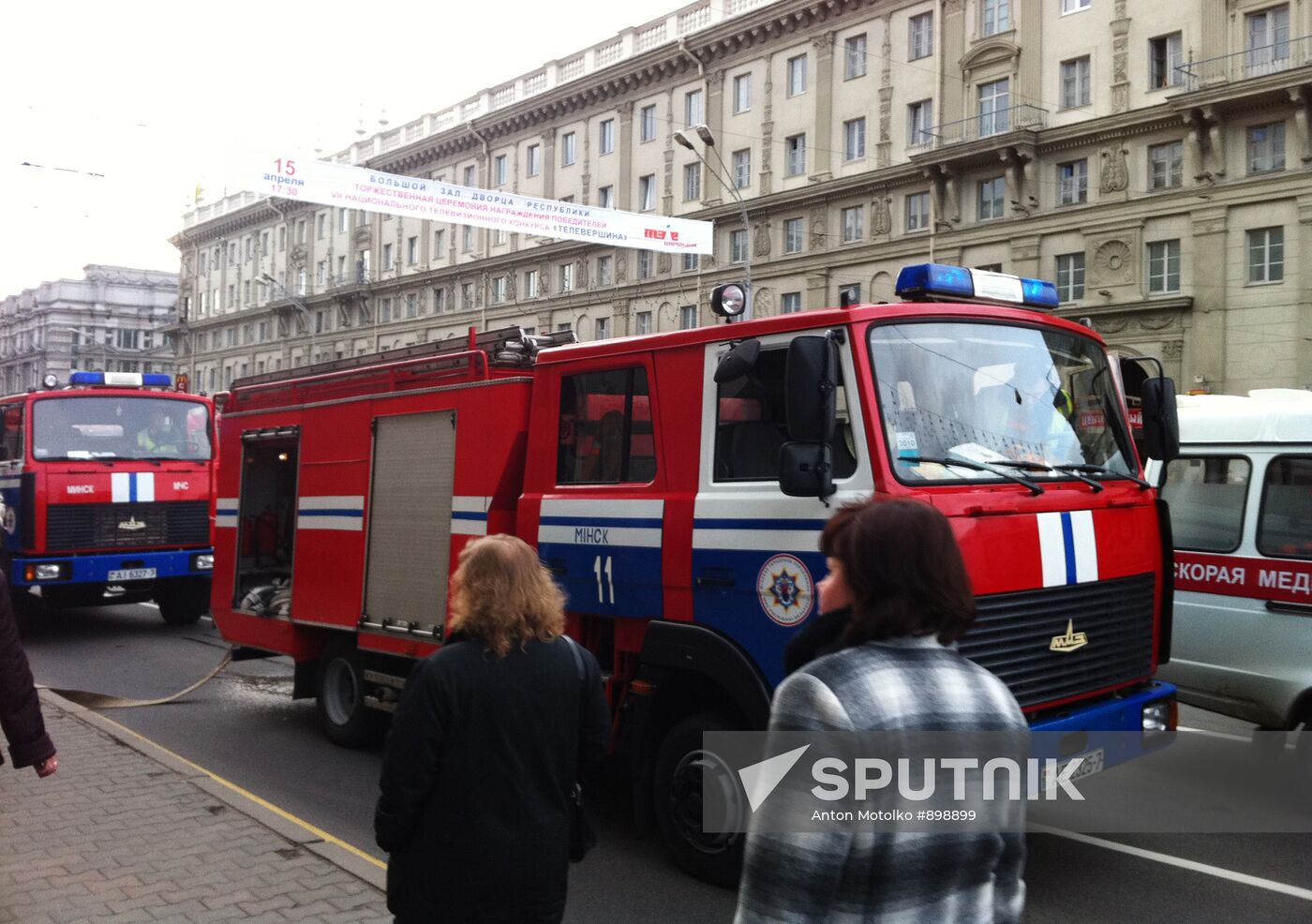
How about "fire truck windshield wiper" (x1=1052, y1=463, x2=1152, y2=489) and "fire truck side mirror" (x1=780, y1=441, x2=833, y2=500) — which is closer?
"fire truck side mirror" (x1=780, y1=441, x2=833, y2=500)

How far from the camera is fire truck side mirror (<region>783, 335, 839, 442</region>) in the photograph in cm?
490

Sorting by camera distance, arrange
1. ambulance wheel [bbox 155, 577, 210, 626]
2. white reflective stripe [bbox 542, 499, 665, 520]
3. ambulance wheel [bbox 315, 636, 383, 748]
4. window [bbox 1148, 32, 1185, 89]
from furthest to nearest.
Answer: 1. window [bbox 1148, 32, 1185, 89]
2. ambulance wheel [bbox 155, 577, 210, 626]
3. ambulance wheel [bbox 315, 636, 383, 748]
4. white reflective stripe [bbox 542, 499, 665, 520]

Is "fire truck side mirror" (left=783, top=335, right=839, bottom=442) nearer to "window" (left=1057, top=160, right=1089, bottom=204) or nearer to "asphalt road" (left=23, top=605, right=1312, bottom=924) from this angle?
"asphalt road" (left=23, top=605, right=1312, bottom=924)

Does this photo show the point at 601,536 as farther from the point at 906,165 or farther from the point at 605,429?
the point at 906,165

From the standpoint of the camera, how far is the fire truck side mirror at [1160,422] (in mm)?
6141

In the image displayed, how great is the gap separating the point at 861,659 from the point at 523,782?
4.43 ft

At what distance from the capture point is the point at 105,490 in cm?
1434

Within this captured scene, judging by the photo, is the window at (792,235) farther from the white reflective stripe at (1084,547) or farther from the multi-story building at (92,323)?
the multi-story building at (92,323)

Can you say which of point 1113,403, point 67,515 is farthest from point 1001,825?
point 67,515

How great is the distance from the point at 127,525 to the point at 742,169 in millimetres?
34638

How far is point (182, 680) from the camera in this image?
1176 centimetres

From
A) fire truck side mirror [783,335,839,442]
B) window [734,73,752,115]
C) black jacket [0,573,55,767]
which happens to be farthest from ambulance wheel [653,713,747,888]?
window [734,73,752,115]

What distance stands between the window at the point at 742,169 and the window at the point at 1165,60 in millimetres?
15471

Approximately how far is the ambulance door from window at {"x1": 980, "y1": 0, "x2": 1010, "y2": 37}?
3584 centimetres
